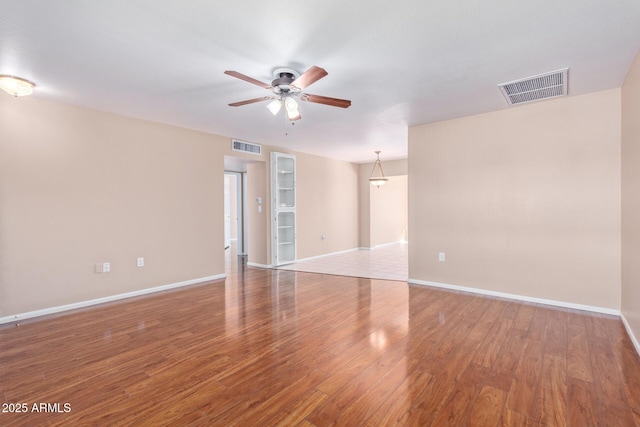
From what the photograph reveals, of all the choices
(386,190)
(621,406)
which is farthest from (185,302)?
(386,190)

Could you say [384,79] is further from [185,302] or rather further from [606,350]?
[185,302]

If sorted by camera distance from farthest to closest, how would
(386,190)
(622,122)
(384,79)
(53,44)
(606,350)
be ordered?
(386,190)
(622,122)
(384,79)
(606,350)
(53,44)

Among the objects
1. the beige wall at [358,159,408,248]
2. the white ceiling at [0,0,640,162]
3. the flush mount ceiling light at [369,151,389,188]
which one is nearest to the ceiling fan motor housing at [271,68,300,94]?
the white ceiling at [0,0,640,162]

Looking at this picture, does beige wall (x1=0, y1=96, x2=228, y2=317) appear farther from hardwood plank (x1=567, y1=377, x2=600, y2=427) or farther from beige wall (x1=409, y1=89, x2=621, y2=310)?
hardwood plank (x1=567, y1=377, x2=600, y2=427)

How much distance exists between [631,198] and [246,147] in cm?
551

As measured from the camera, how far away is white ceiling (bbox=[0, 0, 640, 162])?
202 centimetres

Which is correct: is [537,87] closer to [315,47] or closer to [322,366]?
[315,47]

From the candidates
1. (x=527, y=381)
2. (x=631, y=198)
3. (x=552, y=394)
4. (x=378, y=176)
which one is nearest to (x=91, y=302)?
(x=527, y=381)

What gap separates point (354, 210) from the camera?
888 cm

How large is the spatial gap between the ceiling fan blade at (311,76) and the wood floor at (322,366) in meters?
2.25

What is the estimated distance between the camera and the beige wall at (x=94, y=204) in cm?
344

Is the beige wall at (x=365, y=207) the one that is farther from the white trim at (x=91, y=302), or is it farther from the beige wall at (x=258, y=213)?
the white trim at (x=91, y=302)

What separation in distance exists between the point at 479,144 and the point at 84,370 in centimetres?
511

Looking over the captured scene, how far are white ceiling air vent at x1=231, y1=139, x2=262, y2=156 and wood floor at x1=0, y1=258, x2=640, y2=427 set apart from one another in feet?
10.1
